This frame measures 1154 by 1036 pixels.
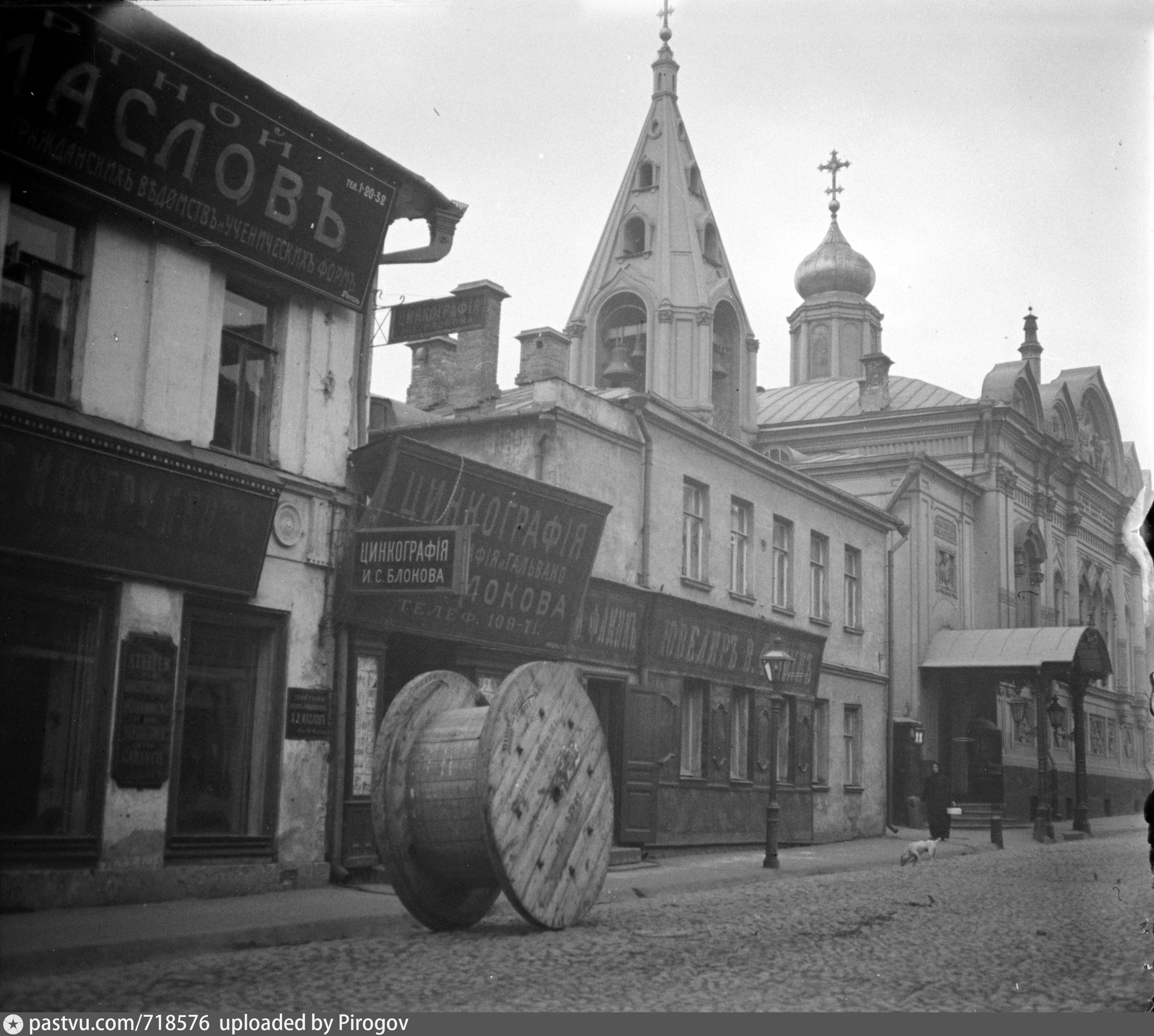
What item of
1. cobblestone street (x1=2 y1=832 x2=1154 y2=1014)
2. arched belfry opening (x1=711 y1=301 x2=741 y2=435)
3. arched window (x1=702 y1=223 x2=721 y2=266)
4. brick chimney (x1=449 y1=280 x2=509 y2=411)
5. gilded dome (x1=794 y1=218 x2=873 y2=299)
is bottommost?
cobblestone street (x1=2 y1=832 x2=1154 y2=1014)

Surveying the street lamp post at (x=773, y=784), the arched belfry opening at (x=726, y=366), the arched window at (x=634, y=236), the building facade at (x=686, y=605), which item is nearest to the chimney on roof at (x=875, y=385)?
the arched belfry opening at (x=726, y=366)

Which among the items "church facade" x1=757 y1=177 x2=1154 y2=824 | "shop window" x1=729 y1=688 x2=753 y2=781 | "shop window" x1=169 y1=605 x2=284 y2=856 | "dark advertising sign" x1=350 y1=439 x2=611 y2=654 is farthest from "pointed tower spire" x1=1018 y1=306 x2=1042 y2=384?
"shop window" x1=169 y1=605 x2=284 y2=856

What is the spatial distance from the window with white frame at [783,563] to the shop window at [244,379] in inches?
523

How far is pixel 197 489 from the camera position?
42.0 feet

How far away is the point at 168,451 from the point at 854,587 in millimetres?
18928

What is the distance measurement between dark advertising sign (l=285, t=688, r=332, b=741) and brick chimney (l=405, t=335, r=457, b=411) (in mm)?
7936

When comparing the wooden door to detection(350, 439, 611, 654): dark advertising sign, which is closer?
detection(350, 439, 611, 654): dark advertising sign

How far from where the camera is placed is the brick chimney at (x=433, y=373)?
21688 millimetres

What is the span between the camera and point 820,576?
27656 millimetres

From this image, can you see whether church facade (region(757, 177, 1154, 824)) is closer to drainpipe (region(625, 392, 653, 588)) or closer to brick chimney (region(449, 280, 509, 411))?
drainpipe (region(625, 392, 653, 588))

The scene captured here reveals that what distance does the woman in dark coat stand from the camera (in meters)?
26.2

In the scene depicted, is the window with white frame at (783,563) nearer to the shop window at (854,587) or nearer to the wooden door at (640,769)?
the shop window at (854,587)

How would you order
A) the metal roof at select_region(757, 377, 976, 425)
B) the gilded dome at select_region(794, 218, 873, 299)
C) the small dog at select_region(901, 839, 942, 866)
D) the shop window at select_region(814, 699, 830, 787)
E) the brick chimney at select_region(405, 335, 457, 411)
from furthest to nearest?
the gilded dome at select_region(794, 218, 873, 299)
the metal roof at select_region(757, 377, 976, 425)
the shop window at select_region(814, 699, 830, 787)
the brick chimney at select_region(405, 335, 457, 411)
the small dog at select_region(901, 839, 942, 866)

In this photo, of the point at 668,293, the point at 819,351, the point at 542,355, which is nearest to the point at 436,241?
the point at 542,355
